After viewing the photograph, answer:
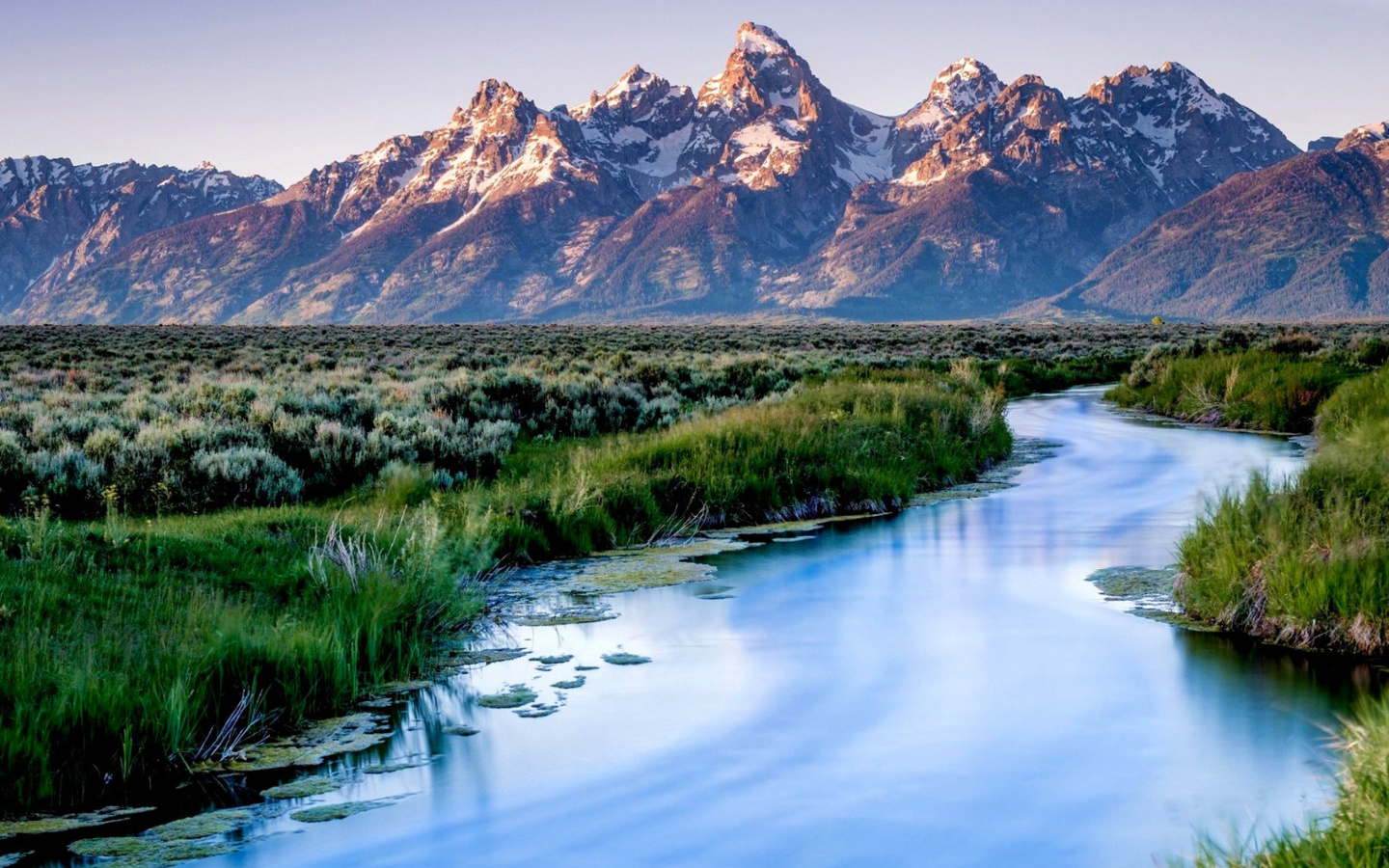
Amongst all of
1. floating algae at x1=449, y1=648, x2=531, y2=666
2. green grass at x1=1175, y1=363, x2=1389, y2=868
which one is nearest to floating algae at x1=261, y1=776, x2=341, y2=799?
floating algae at x1=449, y1=648, x2=531, y2=666

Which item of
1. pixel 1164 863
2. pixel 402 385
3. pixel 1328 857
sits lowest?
pixel 1164 863

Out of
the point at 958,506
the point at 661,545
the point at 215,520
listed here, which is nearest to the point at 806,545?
the point at 661,545

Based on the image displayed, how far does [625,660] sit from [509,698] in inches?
51.0

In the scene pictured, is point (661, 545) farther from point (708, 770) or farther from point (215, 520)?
point (708, 770)

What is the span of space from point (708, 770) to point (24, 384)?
27.9 meters

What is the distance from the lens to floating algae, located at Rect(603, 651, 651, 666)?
10406mm

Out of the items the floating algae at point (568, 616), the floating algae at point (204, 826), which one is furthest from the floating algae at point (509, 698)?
the floating algae at point (204, 826)

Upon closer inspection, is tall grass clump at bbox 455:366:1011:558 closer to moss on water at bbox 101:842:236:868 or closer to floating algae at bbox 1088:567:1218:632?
floating algae at bbox 1088:567:1218:632

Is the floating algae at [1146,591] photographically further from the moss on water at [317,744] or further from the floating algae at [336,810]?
the floating algae at [336,810]

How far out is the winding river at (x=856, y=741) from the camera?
22.9 ft

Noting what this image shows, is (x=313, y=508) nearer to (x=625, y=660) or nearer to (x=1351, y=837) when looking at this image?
(x=625, y=660)

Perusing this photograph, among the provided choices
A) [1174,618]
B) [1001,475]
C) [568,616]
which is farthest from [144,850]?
[1001,475]

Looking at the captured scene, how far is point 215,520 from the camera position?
13.4 meters

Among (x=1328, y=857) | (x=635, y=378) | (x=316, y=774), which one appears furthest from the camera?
(x=635, y=378)
